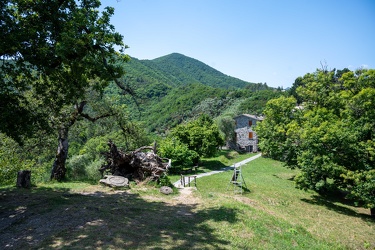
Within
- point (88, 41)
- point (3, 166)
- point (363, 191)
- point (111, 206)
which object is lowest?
point (363, 191)

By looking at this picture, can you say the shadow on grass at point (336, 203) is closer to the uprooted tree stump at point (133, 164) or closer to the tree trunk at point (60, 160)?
the uprooted tree stump at point (133, 164)

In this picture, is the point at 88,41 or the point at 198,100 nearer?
the point at 88,41

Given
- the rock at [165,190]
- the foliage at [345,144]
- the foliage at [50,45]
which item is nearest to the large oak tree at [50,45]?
the foliage at [50,45]

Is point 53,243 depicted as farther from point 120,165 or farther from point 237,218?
point 120,165

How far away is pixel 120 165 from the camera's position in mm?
18750

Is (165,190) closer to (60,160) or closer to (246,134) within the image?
(60,160)

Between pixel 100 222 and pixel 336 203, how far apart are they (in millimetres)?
18858

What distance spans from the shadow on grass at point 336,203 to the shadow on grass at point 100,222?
10.9 m

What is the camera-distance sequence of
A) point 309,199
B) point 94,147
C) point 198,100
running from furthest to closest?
point 198,100, point 94,147, point 309,199

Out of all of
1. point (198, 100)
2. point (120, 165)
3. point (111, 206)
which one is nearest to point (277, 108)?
Answer: point (120, 165)

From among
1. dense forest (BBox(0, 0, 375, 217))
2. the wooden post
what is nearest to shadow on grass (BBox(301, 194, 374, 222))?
dense forest (BBox(0, 0, 375, 217))

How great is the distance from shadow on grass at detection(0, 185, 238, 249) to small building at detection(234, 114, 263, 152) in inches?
1699

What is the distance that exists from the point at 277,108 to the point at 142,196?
19.9 metres

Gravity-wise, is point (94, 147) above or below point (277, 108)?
below
